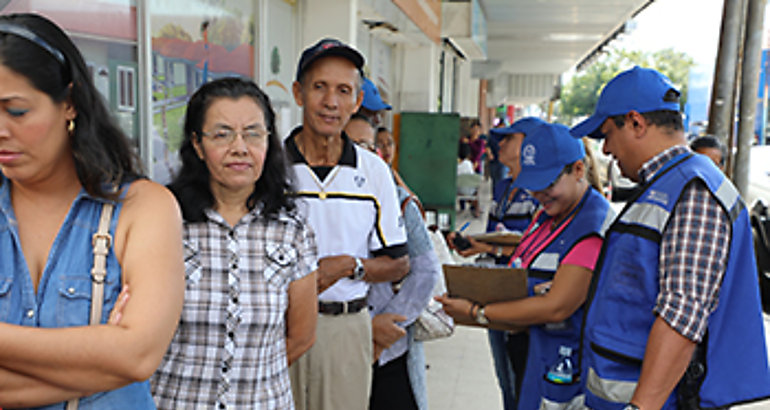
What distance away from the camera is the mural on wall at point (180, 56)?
10.5 feet

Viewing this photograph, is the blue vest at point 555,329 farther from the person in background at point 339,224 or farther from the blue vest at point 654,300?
the person in background at point 339,224

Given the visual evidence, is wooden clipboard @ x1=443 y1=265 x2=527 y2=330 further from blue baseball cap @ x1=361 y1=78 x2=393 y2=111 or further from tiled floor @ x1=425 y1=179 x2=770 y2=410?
tiled floor @ x1=425 y1=179 x2=770 y2=410

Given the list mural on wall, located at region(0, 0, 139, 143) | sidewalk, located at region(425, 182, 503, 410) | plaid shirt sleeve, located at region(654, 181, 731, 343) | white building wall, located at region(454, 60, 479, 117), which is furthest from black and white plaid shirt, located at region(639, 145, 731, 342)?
white building wall, located at region(454, 60, 479, 117)

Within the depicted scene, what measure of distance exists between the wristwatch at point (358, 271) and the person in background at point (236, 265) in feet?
1.14

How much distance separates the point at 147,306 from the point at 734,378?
1577 millimetres

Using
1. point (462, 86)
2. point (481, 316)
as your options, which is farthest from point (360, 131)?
point (462, 86)

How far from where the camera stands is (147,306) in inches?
48.5

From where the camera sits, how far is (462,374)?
4.93 meters

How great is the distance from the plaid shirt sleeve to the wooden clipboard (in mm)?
692

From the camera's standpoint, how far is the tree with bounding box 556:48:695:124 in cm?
7400

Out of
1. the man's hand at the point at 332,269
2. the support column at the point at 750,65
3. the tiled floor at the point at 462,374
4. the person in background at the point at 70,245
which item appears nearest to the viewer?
the person in background at the point at 70,245

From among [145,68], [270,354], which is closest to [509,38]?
Result: [145,68]

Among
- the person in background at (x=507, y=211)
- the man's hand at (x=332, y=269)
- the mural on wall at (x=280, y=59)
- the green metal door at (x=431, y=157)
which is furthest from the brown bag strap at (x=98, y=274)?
the green metal door at (x=431, y=157)

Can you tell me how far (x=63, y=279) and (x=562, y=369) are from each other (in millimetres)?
1778
